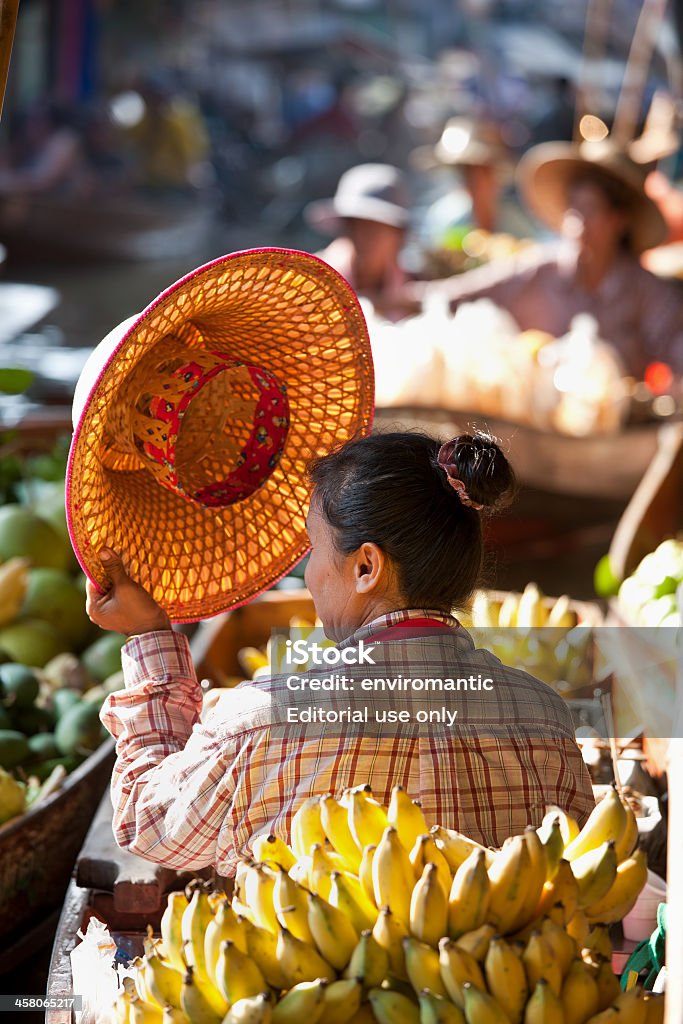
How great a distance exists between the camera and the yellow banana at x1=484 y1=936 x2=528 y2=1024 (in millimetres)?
987

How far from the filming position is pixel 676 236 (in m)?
7.59

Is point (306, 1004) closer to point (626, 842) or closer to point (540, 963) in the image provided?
point (540, 963)

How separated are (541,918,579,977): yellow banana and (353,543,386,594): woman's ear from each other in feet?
1.50

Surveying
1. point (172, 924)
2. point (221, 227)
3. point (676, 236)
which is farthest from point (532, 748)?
point (221, 227)

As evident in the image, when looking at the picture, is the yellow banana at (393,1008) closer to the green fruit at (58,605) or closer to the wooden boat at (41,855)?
the wooden boat at (41,855)

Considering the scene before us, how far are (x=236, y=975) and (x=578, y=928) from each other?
331 millimetres

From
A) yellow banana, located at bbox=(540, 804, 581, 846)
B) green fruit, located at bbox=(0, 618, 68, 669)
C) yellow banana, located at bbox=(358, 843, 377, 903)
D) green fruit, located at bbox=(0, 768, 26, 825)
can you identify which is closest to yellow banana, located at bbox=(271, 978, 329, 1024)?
yellow banana, located at bbox=(358, 843, 377, 903)

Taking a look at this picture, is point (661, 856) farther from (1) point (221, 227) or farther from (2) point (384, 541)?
(1) point (221, 227)

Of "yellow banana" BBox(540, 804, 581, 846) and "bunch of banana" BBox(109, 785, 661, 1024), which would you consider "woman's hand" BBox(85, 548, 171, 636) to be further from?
"yellow banana" BBox(540, 804, 581, 846)

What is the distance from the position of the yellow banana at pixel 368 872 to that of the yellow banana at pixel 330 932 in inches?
2.0

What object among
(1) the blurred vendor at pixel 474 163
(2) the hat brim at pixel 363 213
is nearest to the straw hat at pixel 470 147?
(1) the blurred vendor at pixel 474 163

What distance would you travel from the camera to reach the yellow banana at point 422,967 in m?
1.00

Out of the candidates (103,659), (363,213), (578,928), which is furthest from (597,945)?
(363,213)

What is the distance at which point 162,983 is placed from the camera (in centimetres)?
109
